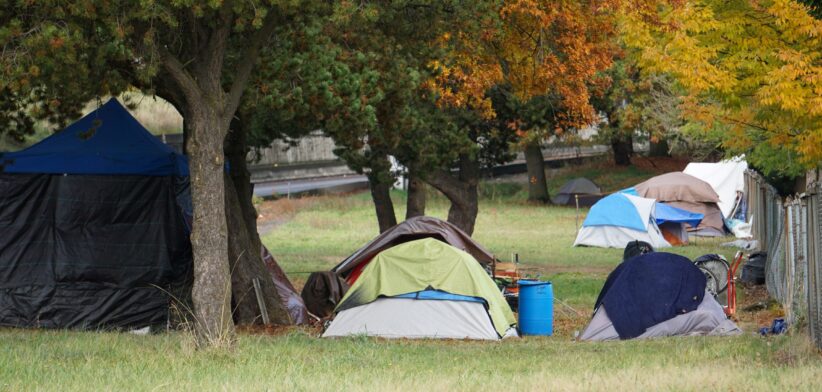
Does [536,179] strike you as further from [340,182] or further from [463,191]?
[463,191]

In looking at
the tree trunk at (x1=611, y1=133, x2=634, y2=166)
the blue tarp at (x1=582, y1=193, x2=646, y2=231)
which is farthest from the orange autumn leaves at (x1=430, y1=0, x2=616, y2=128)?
the tree trunk at (x1=611, y1=133, x2=634, y2=166)

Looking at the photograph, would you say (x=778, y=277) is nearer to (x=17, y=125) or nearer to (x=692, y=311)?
(x=692, y=311)

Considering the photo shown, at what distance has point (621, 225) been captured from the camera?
33.0 m

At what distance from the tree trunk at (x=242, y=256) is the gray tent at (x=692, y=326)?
4.70 metres

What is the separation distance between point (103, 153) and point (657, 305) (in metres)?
8.02

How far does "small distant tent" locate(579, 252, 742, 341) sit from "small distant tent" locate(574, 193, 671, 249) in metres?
17.8

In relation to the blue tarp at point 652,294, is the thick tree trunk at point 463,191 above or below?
above

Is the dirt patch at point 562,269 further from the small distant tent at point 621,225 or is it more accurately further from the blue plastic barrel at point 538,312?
the blue plastic barrel at point 538,312

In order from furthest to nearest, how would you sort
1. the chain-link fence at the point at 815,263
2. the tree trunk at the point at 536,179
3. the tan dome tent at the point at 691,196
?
the tree trunk at the point at 536,179, the tan dome tent at the point at 691,196, the chain-link fence at the point at 815,263

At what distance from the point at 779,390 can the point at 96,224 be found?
10462mm

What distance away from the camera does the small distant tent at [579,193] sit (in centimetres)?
4762

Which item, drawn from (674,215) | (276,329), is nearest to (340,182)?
(674,215)

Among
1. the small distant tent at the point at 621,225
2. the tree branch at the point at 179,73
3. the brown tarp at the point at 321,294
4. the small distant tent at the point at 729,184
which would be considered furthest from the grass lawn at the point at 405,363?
the small distant tent at the point at 729,184

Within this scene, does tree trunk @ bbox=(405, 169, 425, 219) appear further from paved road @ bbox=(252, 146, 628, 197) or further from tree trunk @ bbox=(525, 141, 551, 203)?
tree trunk @ bbox=(525, 141, 551, 203)
